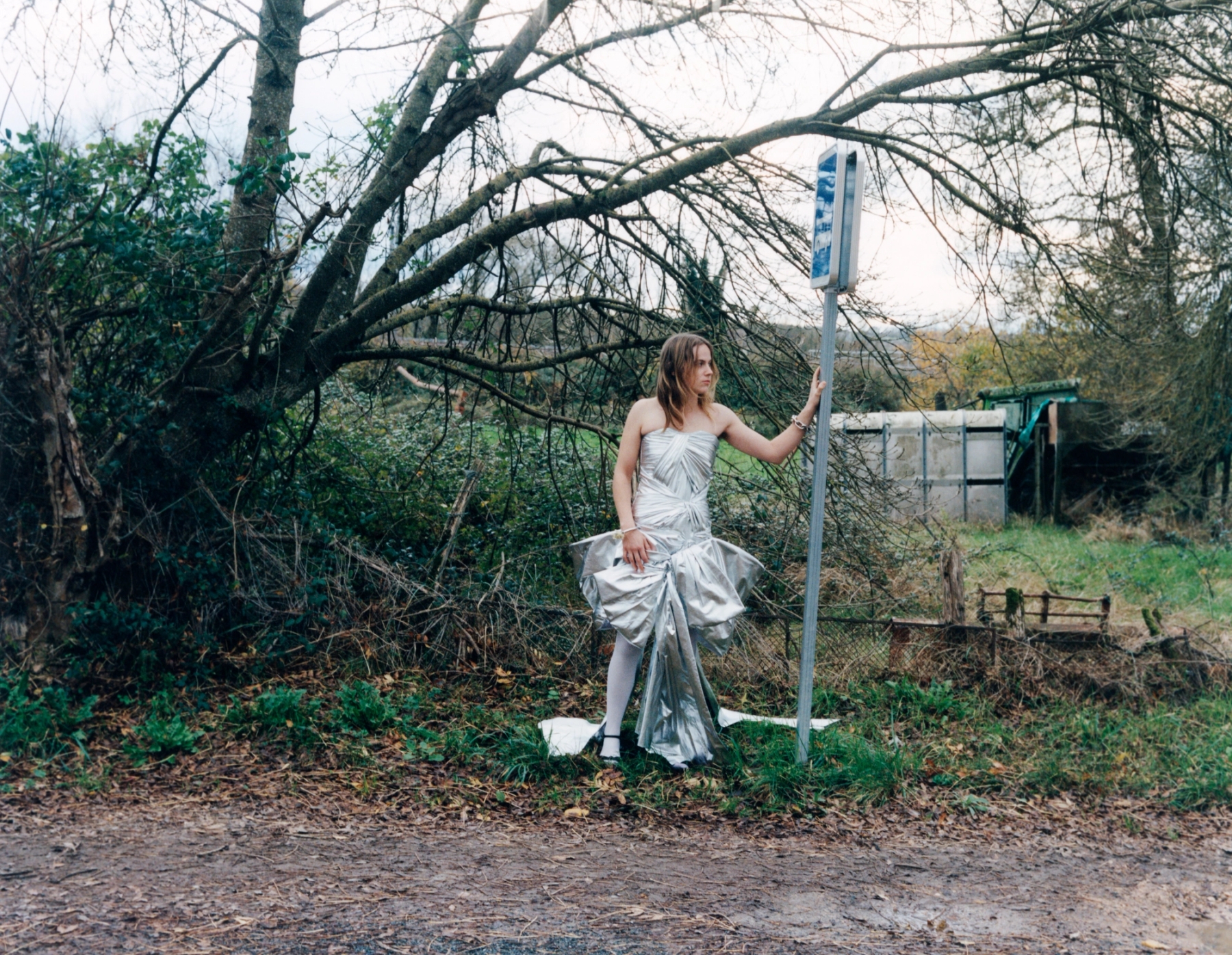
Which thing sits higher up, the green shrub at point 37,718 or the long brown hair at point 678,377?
the long brown hair at point 678,377

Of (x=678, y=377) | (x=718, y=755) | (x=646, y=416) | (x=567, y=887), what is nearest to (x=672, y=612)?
(x=718, y=755)

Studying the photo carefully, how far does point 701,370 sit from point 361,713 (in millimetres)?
2610

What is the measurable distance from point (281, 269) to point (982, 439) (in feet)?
→ 43.7

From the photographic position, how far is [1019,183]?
621 cm

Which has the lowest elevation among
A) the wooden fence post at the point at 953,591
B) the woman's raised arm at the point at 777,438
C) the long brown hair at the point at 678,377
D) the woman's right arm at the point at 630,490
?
the wooden fence post at the point at 953,591

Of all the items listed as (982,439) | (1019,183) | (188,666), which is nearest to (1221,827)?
(1019,183)

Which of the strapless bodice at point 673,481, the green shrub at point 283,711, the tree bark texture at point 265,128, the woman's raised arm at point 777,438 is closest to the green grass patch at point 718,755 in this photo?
the green shrub at point 283,711

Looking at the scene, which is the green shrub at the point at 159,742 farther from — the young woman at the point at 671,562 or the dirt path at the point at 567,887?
the young woman at the point at 671,562

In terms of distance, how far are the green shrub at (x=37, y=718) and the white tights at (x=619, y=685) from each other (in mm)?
2584

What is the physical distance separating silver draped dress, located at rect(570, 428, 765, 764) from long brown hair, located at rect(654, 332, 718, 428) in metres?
0.11

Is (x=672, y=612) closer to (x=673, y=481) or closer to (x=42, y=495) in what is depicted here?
(x=673, y=481)

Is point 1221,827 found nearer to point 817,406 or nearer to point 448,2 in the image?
point 817,406

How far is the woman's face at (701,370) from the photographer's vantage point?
4754 mm

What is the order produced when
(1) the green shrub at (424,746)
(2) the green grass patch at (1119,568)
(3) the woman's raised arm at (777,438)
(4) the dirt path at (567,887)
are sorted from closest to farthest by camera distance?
(4) the dirt path at (567,887)
(3) the woman's raised arm at (777,438)
(1) the green shrub at (424,746)
(2) the green grass patch at (1119,568)
